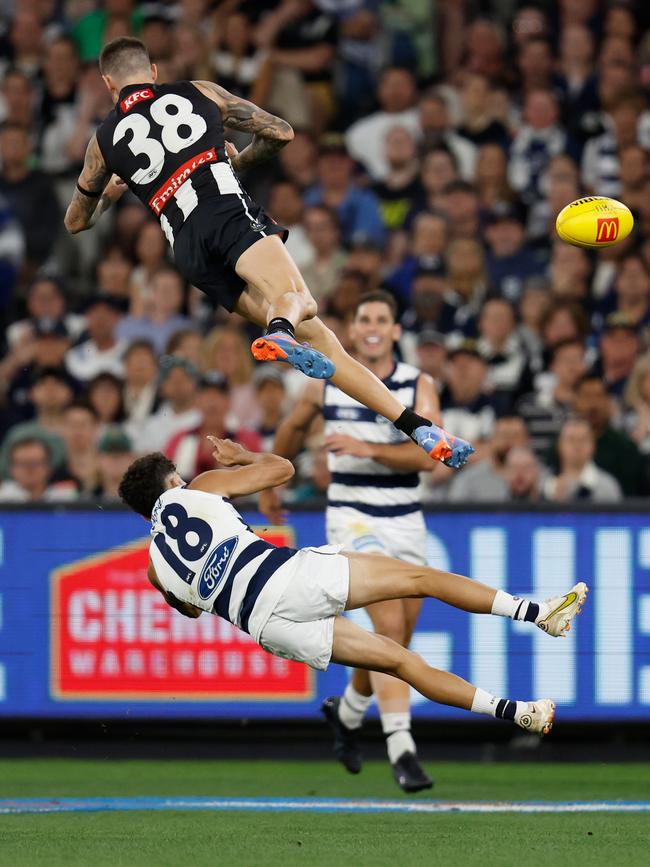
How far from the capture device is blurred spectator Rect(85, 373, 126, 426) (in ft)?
44.9

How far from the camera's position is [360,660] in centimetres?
876

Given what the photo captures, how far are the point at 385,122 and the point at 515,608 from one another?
328 inches

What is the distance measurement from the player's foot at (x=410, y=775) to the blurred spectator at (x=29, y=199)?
24.5ft

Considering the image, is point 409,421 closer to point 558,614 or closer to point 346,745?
point 558,614

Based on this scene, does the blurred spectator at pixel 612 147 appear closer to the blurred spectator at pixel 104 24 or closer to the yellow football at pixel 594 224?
the blurred spectator at pixel 104 24

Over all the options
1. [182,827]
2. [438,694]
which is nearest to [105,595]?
[182,827]

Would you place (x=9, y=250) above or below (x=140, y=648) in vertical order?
above

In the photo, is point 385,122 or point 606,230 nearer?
point 606,230

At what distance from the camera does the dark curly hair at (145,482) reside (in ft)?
28.7

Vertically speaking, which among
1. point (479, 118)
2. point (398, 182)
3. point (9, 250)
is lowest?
point (9, 250)

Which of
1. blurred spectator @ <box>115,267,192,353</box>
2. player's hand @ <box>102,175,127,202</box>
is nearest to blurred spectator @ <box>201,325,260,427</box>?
blurred spectator @ <box>115,267,192,353</box>

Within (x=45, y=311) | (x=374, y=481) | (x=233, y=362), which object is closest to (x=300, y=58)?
(x=45, y=311)

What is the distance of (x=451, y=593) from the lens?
8.66 meters

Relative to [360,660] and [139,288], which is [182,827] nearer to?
[360,660]
